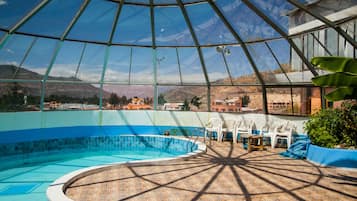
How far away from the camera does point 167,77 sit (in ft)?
53.8

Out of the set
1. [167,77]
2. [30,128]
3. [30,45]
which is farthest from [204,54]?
[30,128]

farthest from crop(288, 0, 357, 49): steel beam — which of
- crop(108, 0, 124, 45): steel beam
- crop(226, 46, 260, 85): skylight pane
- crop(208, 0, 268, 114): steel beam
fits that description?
crop(108, 0, 124, 45): steel beam

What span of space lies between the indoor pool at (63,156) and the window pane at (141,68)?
3.29 metres

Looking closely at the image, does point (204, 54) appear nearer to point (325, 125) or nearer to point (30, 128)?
point (325, 125)

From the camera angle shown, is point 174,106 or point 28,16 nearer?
point 28,16

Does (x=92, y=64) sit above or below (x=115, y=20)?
below

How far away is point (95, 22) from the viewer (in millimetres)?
12758

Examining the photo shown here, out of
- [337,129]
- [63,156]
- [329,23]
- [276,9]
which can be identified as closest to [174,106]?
[63,156]

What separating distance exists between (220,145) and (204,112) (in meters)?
3.53

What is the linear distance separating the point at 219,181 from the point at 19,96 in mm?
12126

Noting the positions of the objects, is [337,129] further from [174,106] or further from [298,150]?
[174,106]

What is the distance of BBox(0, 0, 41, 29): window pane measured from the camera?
9633mm

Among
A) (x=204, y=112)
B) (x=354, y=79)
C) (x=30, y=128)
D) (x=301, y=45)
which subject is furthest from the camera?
(x=204, y=112)

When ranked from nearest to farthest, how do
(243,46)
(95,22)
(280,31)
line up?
(280,31) < (95,22) < (243,46)
